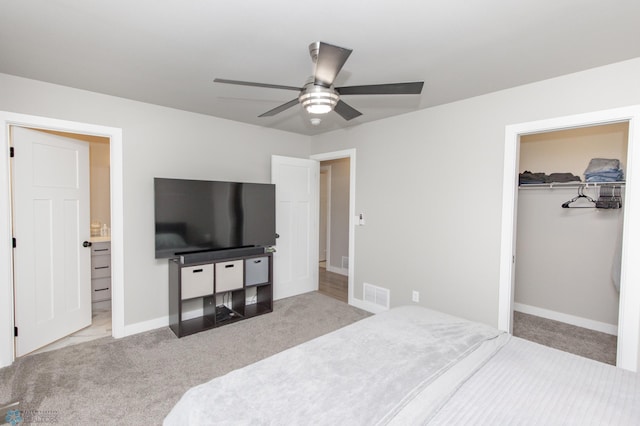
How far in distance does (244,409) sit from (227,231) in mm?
2662

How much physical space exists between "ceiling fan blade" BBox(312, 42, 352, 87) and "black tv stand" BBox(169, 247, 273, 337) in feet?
7.99

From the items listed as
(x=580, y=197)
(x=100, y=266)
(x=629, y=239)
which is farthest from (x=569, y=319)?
(x=100, y=266)

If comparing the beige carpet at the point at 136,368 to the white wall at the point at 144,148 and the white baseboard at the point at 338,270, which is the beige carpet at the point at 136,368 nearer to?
the white wall at the point at 144,148

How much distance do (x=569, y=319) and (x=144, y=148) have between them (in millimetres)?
5211

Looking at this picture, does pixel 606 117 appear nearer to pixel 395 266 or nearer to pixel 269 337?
pixel 395 266

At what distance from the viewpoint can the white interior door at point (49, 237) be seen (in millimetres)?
2729

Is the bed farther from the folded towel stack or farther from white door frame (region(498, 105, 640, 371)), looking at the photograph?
the folded towel stack

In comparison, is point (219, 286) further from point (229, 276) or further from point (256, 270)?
point (256, 270)

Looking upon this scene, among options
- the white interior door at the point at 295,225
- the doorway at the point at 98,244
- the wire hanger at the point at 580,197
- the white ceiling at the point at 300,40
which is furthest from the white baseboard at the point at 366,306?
the doorway at the point at 98,244

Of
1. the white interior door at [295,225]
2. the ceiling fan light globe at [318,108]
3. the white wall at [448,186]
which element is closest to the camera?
the ceiling fan light globe at [318,108]

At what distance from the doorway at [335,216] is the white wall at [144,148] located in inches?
105

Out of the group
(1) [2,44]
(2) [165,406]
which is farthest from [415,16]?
(2) [165,406]

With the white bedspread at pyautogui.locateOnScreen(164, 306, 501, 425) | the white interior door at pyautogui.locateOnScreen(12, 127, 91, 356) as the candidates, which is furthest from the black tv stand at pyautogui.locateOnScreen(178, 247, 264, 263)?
the white bedspread at pyautogui.locateOnScreen(164, 306, 501, 425)

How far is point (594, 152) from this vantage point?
3.46 m
